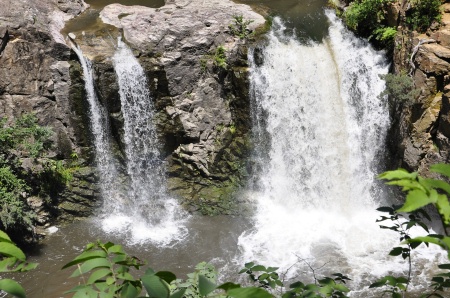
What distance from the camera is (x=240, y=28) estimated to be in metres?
11.0

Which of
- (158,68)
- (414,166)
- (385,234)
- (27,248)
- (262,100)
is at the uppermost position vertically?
(158,68)

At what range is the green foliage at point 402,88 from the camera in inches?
364

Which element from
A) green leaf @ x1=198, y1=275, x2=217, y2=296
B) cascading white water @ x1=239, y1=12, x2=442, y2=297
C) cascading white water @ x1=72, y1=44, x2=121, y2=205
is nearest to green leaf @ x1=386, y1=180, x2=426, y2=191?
green leaf @ x1=198, y1=275, x2=217, y2=296

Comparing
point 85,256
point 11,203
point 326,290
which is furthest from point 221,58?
point 85,256

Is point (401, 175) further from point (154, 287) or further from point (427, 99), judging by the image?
point (427, 99)

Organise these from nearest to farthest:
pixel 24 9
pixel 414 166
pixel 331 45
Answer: pixel 414 166 < pixel 24 9 < pixel 331 45

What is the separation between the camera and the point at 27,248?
9.89 m

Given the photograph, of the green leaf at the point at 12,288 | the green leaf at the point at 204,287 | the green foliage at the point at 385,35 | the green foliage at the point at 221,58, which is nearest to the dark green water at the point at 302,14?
the green foliage at the point at 385,35

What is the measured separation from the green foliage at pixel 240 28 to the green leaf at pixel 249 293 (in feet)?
33.5

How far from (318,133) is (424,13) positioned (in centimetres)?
360

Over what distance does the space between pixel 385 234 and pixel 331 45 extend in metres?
4.84

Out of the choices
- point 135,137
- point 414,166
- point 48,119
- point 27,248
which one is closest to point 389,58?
point 414,166

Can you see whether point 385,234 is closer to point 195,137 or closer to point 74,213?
point 195,137

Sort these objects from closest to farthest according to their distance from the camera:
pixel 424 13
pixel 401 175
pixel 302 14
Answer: pixel 401 175 < pixel 424 13 < pixel 302 14
